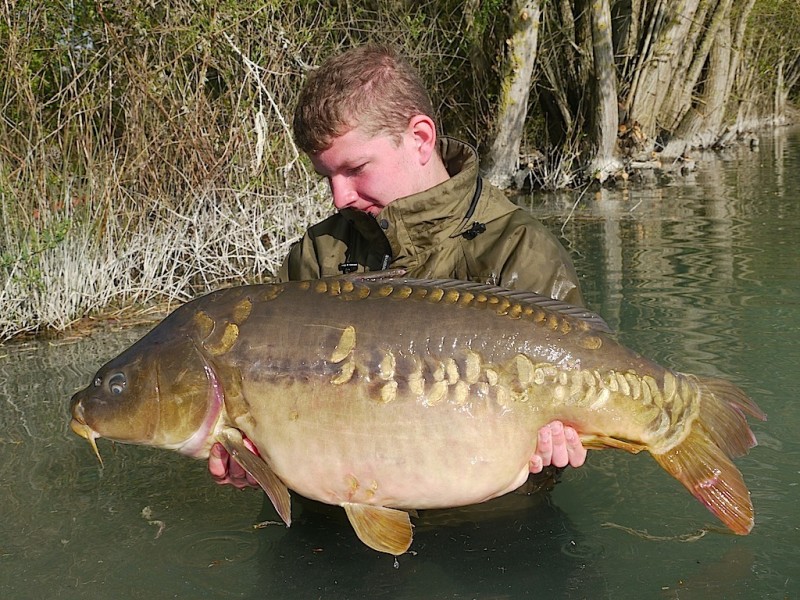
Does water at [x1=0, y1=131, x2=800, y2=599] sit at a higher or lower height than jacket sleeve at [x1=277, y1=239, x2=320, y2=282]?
lower

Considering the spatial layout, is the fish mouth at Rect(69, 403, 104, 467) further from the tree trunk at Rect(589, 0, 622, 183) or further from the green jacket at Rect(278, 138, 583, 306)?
the tree trunk at Rect(589, 0, 622, 183)

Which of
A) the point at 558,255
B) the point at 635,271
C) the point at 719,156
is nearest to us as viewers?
the point at 558,255

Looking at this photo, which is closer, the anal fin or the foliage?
the anal fin

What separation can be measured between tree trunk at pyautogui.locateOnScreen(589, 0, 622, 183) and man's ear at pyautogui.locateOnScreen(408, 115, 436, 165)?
10.7 metres

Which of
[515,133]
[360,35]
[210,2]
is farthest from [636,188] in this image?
[210,2]

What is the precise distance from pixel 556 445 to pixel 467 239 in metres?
0.76

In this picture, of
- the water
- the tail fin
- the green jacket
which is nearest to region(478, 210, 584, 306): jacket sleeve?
the green jacket

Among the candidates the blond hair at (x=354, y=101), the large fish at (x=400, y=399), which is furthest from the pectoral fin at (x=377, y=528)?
the blond hair at (x=354, y=101)

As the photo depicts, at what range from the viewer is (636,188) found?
12.5m

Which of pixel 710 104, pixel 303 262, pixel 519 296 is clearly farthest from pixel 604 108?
pixel 519 296

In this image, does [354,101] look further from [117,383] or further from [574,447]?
[574,447]

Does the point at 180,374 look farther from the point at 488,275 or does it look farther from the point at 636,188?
the point at 636,188

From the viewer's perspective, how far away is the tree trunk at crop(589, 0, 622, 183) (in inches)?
511

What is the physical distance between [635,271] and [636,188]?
21.1ft
